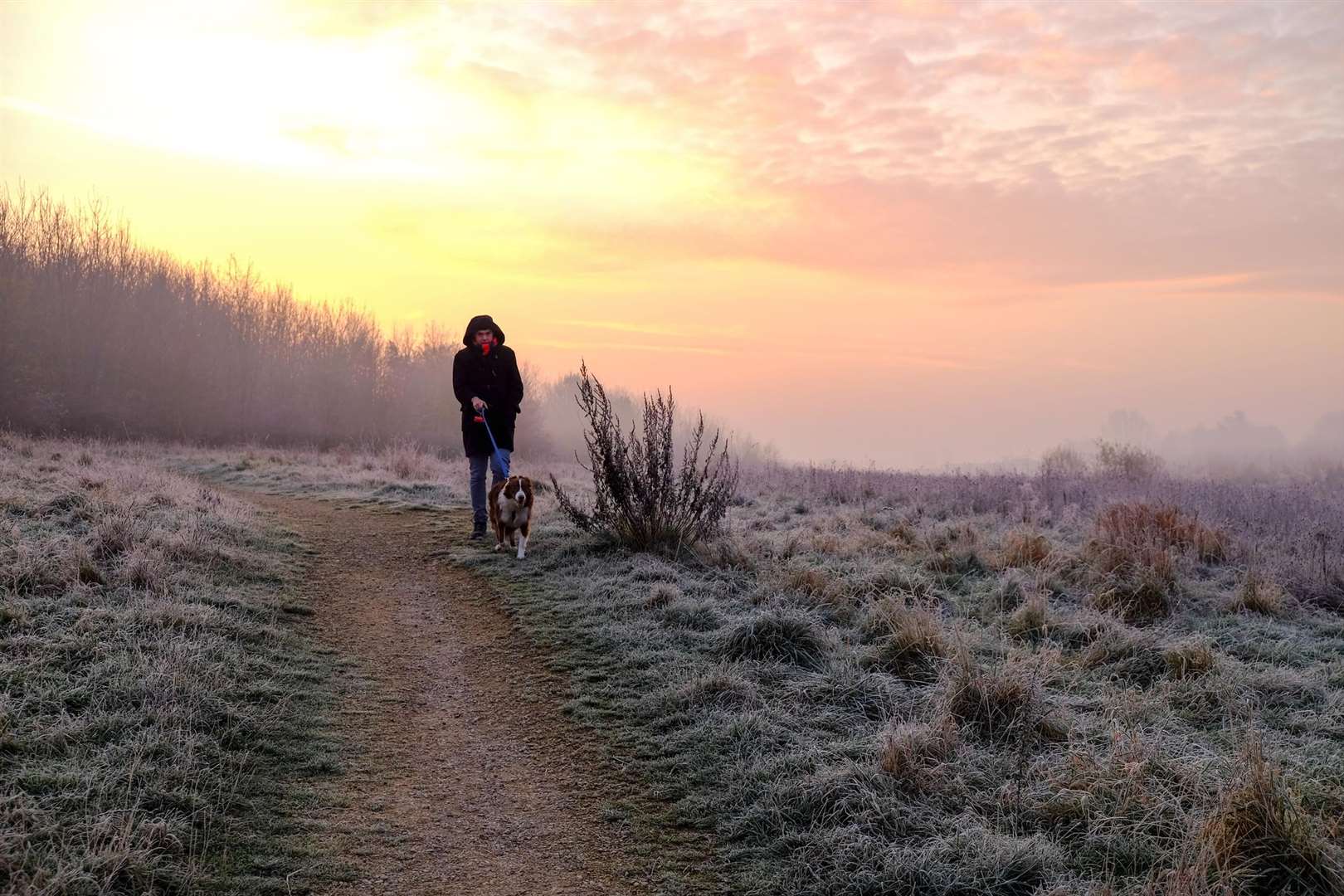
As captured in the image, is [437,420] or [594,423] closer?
[594,423]

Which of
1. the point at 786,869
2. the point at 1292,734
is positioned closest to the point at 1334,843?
the point at 1292,734

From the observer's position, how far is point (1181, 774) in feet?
13.4

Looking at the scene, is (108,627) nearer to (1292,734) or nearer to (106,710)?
(106,710)

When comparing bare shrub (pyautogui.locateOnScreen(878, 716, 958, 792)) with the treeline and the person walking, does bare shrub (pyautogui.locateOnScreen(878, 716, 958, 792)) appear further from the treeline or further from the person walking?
the treeline

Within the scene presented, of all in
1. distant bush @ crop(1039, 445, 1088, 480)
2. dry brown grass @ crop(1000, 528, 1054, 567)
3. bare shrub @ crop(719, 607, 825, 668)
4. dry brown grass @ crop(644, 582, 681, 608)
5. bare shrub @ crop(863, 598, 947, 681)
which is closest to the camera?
bare shrub @ crop(863, 598, 947, 681)

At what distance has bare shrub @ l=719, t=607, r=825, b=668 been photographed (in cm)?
611

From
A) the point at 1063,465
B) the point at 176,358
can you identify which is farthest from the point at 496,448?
the point at 176,358

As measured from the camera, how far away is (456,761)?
482 centimetres

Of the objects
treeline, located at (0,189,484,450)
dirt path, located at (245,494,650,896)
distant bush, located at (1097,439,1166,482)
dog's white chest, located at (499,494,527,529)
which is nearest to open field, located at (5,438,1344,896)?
dirt path, located at (245,494,650,896)

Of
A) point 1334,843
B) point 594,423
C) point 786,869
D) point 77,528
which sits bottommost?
point 786,869

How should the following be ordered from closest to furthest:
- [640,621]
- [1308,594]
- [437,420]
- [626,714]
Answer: [626,714] < [640,621] < [1308,594] < [437,420]

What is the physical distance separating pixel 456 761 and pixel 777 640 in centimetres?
250

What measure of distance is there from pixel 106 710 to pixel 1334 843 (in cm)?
610

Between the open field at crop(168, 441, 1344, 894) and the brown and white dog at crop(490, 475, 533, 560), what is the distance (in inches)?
16.3
